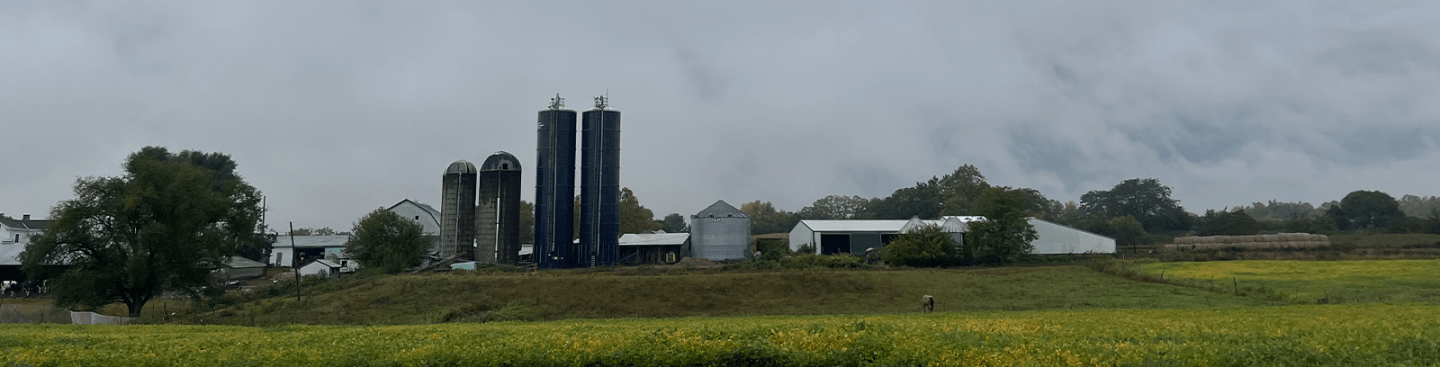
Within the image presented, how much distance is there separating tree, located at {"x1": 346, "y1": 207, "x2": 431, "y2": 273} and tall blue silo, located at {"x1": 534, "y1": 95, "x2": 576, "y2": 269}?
997 cm

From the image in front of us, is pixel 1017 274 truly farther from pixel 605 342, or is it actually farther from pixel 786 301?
pixel 605 342

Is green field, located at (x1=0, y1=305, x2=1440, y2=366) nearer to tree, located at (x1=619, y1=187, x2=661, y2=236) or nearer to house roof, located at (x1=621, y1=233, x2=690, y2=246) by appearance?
house roof, located at (x1=621, y1=233, x2=690, y2=246)

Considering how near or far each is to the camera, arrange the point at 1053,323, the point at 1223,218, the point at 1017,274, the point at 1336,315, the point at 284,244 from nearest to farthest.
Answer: the point at 1053,323, the point at 1336,315, the point at 1017,274, the point at 284,244, the point at 1223,218

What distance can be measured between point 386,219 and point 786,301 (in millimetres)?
40043

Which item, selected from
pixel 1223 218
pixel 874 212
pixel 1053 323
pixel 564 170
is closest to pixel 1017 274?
pixel 1053 323

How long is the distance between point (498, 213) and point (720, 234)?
20.0m

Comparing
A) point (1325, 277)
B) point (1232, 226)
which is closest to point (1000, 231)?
point (1325, 277)

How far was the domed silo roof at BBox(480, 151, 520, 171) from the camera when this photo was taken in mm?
72250

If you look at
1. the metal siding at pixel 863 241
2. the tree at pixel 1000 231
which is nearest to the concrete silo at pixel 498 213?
the metal siding at pixel 863 241

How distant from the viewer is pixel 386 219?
65.9 m

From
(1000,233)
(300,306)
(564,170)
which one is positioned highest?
(564,170)

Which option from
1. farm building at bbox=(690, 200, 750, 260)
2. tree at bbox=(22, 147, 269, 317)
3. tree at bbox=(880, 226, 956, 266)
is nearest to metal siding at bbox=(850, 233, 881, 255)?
farm building at bbox=(690, 200, 750, 260)

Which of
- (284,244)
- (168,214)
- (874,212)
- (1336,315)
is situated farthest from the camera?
(874,212)

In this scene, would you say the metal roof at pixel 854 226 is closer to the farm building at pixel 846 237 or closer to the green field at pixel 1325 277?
the farm building at pixel 846 237
